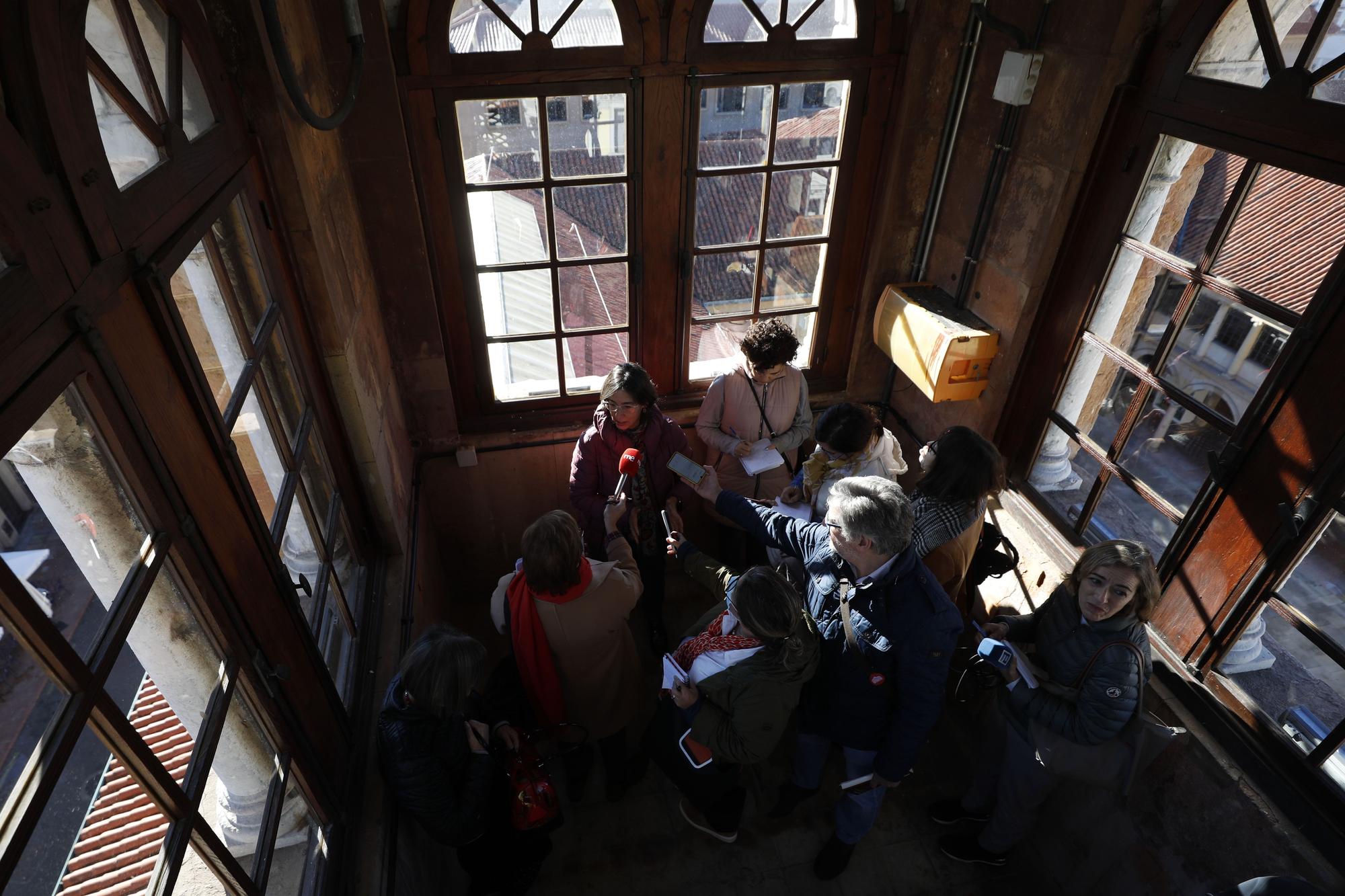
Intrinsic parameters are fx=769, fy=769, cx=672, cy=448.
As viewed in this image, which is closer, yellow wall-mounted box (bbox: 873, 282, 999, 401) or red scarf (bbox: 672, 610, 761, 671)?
red scarf (bbox: 672, 610, 761, 671)

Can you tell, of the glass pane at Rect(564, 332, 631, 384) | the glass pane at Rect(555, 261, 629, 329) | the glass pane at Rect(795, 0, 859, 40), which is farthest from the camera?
the glass pane at Rect(564, 332, 631, 384)

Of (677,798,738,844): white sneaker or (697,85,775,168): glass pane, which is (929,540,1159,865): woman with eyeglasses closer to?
(677,798,738,844): white sneaker

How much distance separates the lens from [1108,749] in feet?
8.59

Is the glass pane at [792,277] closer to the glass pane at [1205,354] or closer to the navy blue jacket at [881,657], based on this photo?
the navy blue jacket at [881,657]

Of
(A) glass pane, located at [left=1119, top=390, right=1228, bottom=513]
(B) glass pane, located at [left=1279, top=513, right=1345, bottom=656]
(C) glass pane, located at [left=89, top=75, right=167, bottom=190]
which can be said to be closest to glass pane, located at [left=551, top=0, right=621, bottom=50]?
(C) glass pane, located at [left=89, top=75, right=167, bottom=190]

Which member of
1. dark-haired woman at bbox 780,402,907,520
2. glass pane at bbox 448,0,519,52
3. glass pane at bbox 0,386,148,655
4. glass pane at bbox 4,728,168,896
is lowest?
dark-haired woman at bbox 780,402,907,520

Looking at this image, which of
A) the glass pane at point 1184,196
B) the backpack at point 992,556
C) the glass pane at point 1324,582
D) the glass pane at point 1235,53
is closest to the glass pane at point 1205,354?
the glass pane at point 1184,196

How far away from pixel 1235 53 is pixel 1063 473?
5.64 feet

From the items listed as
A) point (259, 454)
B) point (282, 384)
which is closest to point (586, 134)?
point (282, 384)

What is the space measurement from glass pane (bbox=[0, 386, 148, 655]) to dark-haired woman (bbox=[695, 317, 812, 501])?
258 centimetres

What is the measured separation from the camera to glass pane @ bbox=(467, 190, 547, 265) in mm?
3465

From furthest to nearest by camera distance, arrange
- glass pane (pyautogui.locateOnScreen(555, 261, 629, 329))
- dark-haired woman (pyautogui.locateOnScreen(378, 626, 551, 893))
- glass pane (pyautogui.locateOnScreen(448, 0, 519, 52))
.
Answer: glass pane (pyautogui.locateOnScreen(555, 261, 629, 329))
glass pane (pyautogui.locateOnScreen(448, 0, 519, 52))
dark-haired woman (pyautogui.locateOnScreen(378, 626, 551, 893))

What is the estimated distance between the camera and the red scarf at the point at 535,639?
268 cm

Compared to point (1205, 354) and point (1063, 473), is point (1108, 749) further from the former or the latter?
point (1205, 354)
